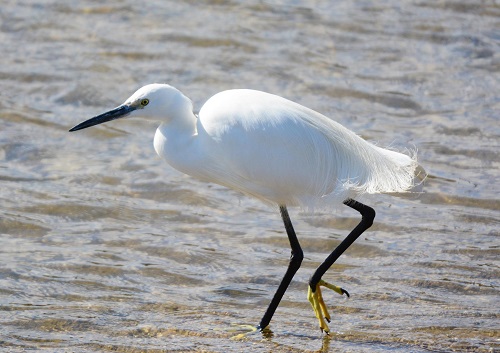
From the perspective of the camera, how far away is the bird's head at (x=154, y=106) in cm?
563

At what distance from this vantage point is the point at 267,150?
18.6 feet

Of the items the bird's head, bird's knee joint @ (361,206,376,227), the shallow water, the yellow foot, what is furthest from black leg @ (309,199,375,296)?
the bird's head

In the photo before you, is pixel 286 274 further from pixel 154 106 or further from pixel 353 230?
pixel 154 106

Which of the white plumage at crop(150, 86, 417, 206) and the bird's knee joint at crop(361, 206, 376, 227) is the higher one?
the white plumage at crop(150, 86, 417, 206)

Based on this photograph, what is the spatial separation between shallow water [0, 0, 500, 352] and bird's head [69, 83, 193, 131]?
131 centimetres

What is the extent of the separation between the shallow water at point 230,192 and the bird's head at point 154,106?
131cm

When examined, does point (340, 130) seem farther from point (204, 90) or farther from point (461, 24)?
point (461, 24)

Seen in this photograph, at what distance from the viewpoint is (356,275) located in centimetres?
675

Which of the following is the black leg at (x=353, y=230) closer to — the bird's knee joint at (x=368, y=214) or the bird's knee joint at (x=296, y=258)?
the bird's knee joint at (x=368, y=214)

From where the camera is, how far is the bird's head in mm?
5629

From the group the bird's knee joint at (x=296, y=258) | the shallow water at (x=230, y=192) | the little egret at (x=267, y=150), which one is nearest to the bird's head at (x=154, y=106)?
the little egret at (x=267, y=150)

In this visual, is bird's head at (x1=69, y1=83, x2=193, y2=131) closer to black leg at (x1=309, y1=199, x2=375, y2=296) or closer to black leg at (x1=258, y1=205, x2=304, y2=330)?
black leg at (x1=258, y1=205, x2=304, y2=330)

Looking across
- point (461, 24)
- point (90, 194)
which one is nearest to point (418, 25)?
point (461, 24)

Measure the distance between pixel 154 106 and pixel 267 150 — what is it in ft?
2.40
